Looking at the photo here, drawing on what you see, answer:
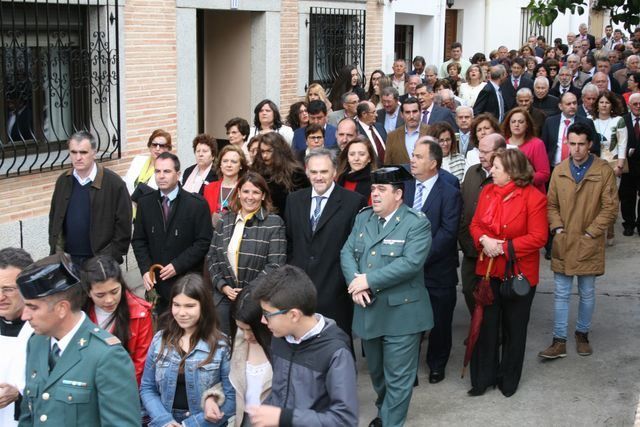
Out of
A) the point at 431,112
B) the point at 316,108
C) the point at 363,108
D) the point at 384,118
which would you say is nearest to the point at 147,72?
the point at 316,108

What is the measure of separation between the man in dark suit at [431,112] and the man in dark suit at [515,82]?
336 cm

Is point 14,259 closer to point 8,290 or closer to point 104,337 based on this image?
point 8,290

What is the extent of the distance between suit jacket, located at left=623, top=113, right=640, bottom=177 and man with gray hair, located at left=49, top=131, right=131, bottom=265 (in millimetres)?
6486

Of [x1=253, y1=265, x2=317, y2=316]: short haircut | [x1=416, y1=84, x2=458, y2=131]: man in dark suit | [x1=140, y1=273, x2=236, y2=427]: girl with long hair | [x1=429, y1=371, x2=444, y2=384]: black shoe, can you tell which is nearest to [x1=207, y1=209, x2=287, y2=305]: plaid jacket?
[x1=140, y1=273, x2=236, y2=427]: girl with long hair

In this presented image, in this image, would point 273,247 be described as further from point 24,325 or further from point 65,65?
point 65,65

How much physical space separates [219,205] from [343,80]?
249 inches

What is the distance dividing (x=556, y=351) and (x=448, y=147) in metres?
2.12

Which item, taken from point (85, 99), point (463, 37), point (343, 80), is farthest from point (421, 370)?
point (463, 37)

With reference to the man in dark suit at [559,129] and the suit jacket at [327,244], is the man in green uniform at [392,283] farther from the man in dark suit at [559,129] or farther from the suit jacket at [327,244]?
the man in dark suit at [559,129]

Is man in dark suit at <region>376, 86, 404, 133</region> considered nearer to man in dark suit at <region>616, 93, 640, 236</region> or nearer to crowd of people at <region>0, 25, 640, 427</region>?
crowd of people at <region>0, 25, 640, 427</region>

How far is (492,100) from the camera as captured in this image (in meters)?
13.7

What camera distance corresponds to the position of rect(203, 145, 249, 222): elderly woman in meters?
8.15

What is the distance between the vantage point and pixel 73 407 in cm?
414

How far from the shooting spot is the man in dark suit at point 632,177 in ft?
38.7
